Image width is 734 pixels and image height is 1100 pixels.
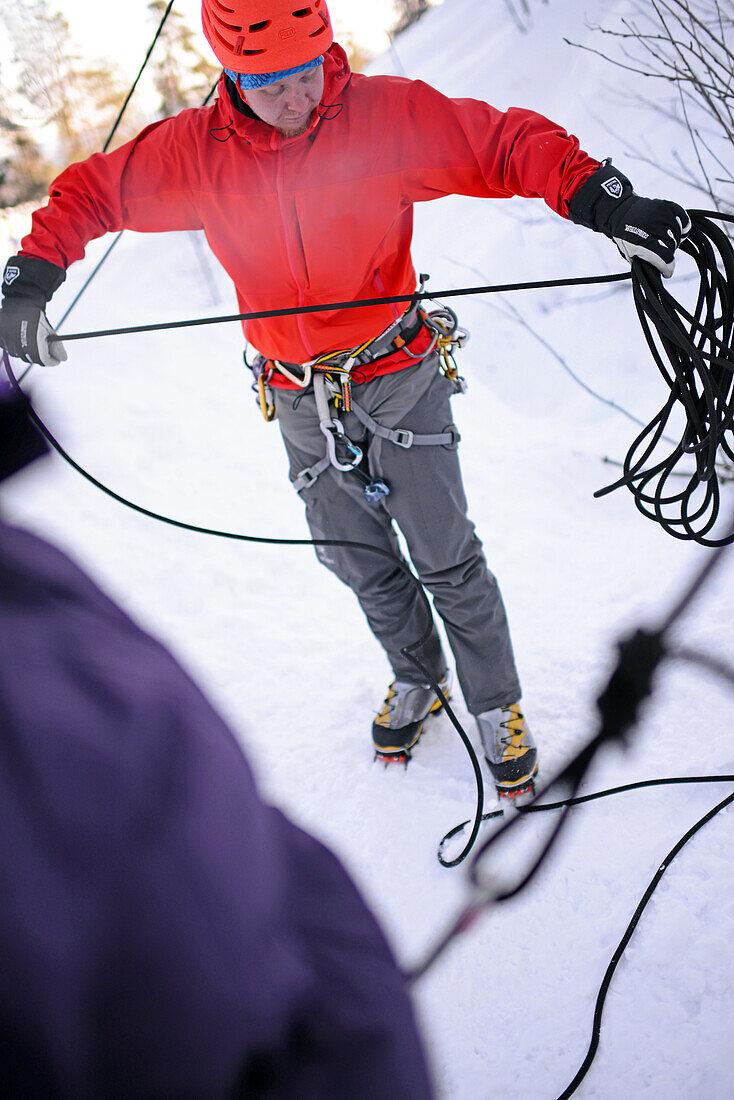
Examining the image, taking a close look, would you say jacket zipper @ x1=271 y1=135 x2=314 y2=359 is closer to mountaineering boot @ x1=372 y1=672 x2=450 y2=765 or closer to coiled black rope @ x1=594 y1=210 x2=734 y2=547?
coiled black rope @ x1=594 y1=210 x2=734 y2=547

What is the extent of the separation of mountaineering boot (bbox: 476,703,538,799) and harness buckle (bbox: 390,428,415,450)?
1.99ft

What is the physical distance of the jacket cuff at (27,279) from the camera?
1.21 meters

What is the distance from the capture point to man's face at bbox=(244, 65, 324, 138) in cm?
111

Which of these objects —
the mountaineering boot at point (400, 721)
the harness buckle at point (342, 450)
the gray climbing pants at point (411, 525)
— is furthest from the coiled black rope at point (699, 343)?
the mountaineering boot at point (400, 721)

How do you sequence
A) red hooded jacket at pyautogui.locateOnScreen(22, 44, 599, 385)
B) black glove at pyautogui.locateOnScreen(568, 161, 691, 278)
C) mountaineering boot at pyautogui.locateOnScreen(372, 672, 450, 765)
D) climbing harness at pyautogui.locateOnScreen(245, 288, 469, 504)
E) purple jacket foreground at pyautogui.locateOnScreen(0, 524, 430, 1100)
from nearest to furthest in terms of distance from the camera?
purple jacket foreground at pyautogui.locateOnScreen(0, 524, 430, 1100), black glove at pyautogui.locateOnScreen(568, 161, 691, 278), red hooded jacket at pyautogui.locateOnScreen(22, 44, 599, 385), climbing harness at pyautogui.locateOnScreen(245, 288, 469, 504), mountaineering boot at pyautogui.locateOnScreen(372, 672, 450, 765)

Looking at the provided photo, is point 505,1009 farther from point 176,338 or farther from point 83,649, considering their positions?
point 176,338

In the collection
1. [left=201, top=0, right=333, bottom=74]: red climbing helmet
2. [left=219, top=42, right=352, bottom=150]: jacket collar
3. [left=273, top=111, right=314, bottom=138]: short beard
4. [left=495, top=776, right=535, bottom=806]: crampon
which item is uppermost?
[left=201, top=0, right=333, bottom=74]: red climbing helmet

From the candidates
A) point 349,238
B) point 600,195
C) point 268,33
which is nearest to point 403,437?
point 349,238

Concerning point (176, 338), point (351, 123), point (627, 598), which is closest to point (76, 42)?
point (176, 338)

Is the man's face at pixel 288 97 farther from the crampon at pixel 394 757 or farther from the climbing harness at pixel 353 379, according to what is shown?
the crampon at pixel 394 757

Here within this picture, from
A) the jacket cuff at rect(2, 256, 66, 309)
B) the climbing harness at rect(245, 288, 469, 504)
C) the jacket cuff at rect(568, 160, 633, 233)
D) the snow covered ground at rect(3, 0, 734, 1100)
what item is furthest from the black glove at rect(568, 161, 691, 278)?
the snow covered ground at rect(3, 0, 734, 1100)

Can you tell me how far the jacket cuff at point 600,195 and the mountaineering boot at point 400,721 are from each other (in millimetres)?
1038

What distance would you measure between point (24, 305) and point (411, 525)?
0.77 meters

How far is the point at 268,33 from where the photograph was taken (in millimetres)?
1065
